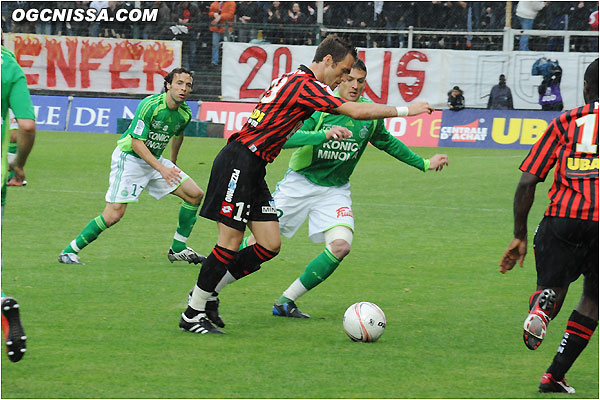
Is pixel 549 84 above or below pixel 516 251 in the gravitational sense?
above

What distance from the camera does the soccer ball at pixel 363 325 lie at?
6.84m

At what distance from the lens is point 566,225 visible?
5449mm

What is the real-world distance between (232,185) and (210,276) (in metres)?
0.67

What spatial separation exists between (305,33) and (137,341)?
22.0 meters

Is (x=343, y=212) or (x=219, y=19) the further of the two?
(x=219, y=19)

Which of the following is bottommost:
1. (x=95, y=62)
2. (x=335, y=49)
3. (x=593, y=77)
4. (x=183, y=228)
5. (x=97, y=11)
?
(x=183, y=228)

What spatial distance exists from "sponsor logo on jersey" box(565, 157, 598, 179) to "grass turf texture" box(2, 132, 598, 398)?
4.11ft

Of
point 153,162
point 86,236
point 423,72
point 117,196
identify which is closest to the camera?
point 153,162

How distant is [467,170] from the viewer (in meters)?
19.2

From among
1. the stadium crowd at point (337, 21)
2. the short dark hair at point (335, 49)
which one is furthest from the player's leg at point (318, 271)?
the stadium crowd at point (337, 21)

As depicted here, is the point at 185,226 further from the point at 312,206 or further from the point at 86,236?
the point at 312,206

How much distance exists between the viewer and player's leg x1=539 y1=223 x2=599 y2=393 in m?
5.46

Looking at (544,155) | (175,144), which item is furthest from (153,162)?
(544,155)

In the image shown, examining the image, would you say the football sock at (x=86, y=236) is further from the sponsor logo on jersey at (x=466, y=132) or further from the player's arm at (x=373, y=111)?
the sponsor logo on jersey at (x=466, y=132)
